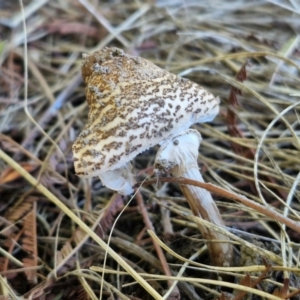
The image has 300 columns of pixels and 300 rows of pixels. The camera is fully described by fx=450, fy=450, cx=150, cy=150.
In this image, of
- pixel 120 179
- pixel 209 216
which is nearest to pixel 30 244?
pixel 120 179

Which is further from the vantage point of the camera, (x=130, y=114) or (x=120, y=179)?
(x=120, y=179)

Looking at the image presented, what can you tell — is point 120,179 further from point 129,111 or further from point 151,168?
point 151,168

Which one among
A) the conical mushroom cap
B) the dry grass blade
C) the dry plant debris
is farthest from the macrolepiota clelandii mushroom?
the dry grass blade

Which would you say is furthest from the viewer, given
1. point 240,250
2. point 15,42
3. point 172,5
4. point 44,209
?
point 172,5

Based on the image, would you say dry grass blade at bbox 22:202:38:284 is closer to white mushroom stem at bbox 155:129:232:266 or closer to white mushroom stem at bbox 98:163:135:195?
white mushroom stem at bbox 98:163:135:195

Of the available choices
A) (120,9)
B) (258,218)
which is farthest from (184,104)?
(120,9)

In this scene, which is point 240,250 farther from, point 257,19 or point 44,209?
point 257,19

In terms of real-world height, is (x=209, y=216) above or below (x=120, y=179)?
below
